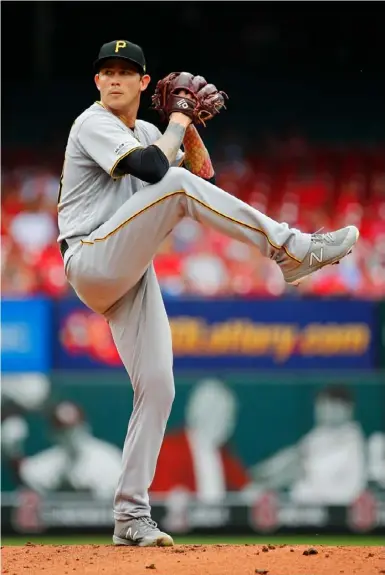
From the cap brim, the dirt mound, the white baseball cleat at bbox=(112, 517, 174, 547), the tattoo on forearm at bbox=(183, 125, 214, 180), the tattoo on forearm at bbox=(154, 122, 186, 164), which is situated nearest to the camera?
the dirt mound

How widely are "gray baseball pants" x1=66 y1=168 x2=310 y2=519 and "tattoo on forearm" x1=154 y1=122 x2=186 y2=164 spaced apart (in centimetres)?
8

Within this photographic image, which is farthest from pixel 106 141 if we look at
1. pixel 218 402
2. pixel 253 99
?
pixel 253 99

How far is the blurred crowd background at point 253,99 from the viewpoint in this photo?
12.4 m

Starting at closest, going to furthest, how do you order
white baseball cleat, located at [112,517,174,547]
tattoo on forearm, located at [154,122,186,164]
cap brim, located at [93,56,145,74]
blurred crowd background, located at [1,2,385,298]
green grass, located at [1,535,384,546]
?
tattoo on forearm, located at [154,122,186,164]
cap brim, located at [93,56,145,74]
white baseball cleat, located at [112,517,174,547]
green grass, located at [1,535,384,546]
blurred crowd background, located at [1,2,385,298]

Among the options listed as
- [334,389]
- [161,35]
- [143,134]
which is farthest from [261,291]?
[143,134]

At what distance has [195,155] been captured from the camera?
4980 mm

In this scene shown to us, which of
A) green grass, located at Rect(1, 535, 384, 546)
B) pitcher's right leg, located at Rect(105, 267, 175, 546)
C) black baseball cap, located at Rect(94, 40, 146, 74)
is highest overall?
black baseball cap, located at Rect(94, 40, 146, 74)

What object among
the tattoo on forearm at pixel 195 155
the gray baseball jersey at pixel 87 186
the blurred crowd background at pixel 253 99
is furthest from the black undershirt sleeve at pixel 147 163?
the blurred crowd background at pixel 253 99

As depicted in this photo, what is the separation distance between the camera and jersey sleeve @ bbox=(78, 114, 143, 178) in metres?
4.44

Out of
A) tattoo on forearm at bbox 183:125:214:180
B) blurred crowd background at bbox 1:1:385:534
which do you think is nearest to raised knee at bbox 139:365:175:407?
tattoo on forearm at bbox 183:125:214:180

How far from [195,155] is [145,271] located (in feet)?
2.03

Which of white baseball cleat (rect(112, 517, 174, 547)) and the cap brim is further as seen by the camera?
white baseball cleat (rect(112, 517, 174, 547))

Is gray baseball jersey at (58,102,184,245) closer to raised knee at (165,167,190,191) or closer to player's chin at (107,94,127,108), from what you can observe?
player's chin at (107,94,127,108)

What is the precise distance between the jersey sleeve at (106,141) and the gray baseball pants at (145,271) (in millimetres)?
169
